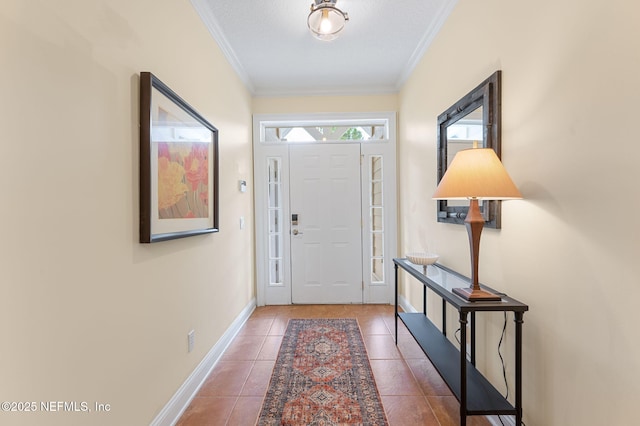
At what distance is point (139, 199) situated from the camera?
→ 1363mm

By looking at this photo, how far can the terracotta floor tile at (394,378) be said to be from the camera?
1915 millimetres

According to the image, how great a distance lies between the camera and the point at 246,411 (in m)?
1.75

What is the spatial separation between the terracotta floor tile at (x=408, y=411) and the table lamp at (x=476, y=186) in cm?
79

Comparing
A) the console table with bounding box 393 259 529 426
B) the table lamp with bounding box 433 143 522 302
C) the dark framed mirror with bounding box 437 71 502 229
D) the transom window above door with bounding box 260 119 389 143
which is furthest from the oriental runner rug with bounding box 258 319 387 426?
the transom window above door with bounding box 260 119 389 143

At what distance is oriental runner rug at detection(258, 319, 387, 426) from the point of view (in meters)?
1.69

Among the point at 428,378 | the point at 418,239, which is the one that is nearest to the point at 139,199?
the point at 428,378

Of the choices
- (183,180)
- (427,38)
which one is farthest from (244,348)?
(427,38)

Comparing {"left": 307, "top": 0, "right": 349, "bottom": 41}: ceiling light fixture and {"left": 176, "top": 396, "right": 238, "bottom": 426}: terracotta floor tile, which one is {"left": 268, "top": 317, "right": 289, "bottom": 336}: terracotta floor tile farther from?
{"left": 307, "top": 0, "right": 349, "bottom": 41}: ceiling light fixture

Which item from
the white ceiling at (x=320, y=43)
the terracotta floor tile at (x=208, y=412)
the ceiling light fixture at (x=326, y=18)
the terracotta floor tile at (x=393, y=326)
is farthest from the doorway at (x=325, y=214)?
the terracotta floor tile at (x=208, y=412)

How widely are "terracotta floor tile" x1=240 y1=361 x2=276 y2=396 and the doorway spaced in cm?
140

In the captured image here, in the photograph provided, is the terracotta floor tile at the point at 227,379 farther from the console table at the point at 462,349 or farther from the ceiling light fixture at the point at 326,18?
the ceiling light fixture at the point at 326,18

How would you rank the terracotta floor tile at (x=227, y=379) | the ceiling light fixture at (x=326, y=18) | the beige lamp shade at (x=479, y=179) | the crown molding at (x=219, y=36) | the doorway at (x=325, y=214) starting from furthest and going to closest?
1. the doorway at (x=325, y=214)
2. the crown molding at (x=219, y=36)
3. the terracotta floor tile at (x=227, y=379)
4. the ceiling light fixture at (x=326, y=18)
5. the beige lamp shade at (x=479, y=179)

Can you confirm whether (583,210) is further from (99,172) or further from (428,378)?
(99,172)

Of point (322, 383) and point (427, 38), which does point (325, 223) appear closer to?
point (322, 383)
